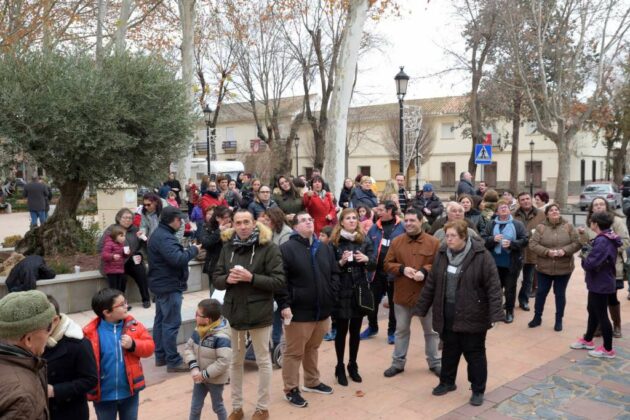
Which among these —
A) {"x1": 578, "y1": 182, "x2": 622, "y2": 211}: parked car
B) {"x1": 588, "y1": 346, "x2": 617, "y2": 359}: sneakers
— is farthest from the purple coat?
{"x1": 578, "y1": 182, "x2": 622, "y2": 211}: parked car

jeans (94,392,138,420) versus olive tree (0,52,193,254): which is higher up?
olive tree (0,52,193,254)

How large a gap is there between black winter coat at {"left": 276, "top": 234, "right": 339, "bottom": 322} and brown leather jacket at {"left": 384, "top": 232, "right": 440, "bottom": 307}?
98 cm

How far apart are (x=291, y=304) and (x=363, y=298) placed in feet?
2.56

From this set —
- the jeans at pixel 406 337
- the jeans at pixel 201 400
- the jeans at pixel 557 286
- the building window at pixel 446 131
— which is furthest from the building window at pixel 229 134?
the jeans at pixel 201 400

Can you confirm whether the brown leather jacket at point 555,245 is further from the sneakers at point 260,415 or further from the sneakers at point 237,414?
the sneakers at point 237,414

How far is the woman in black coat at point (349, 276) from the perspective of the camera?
16.6 ft

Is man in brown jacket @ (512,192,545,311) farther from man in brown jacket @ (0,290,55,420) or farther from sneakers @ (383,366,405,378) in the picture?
man in brown jacket @ (0,290,55,420)

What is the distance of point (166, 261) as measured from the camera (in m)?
5.54

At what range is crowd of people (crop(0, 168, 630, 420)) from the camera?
9.60 ft

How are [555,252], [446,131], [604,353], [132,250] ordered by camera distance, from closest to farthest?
1. [604,353]
2. [555,252]
3. [132,250]
4. [446,131]

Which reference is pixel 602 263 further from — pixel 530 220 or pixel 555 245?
pixel 530 220

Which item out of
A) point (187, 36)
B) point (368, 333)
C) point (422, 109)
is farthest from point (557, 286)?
point (422, 109)

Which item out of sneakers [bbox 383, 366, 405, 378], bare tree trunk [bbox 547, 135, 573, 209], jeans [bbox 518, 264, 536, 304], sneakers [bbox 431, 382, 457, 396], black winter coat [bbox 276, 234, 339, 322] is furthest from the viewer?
bare tree trunk [bbox 547, 135, 573, 209]

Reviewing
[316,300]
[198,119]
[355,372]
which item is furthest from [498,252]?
[198,119]
